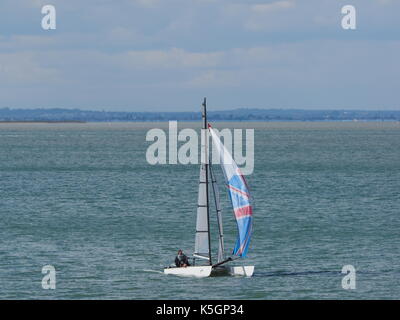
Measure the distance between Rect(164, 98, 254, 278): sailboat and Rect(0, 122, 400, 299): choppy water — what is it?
725mm

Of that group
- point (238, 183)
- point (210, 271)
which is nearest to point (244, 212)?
point (238, 183)

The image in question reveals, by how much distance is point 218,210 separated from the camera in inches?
1736

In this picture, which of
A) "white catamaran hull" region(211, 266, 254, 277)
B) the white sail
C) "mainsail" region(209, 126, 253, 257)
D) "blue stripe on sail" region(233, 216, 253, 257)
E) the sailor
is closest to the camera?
"mainsail" region(209, 126, 253, 257)

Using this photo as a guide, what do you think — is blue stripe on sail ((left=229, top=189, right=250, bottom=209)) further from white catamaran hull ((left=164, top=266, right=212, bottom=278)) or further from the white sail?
white catamaran hull ((left=164, top=266, right=212, bottom=278))

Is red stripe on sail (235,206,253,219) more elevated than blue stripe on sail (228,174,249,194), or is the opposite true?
blue stripe on sail (228,174,249,194)

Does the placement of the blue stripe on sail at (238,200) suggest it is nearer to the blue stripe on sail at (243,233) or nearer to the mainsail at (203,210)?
the blue stripe on sail at (243,233)

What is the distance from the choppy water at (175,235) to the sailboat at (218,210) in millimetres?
725

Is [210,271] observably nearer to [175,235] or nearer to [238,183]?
[238,183]

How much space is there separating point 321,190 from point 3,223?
40086 mm

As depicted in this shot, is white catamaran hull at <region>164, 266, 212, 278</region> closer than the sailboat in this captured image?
No

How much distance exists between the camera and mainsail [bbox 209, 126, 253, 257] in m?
43.4

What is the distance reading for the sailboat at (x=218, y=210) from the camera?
143ft

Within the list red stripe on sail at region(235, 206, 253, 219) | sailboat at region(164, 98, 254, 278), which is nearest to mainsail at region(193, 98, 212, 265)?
sailboat at region(164, 98, 254, 278)

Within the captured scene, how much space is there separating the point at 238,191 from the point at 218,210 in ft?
4.55
